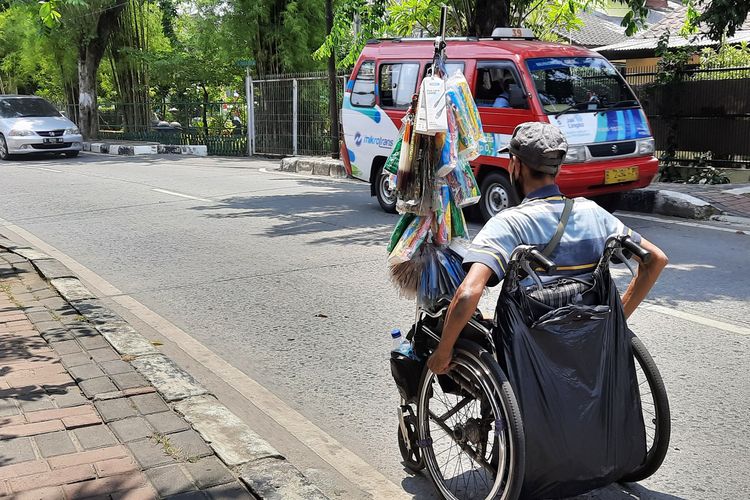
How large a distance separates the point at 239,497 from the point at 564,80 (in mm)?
7807

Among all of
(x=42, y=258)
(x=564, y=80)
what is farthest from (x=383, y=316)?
(x=564, y=80)

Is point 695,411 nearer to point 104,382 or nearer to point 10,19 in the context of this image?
point 104,382

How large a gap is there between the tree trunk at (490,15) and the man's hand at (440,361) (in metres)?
11.1

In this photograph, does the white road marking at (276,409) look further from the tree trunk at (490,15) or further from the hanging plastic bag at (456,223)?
the tree trunk at (490,15)

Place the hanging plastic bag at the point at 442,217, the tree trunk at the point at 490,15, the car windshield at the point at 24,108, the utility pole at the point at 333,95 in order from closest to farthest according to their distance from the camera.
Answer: the hanging plastic bag at the point at 442,217, the tree trunk at the point at 490,15, the utility pole at the point at 333,95, the car windshield at the point at 24,108

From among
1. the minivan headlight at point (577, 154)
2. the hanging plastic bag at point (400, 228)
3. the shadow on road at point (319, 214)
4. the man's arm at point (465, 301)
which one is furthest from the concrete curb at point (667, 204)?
the man's arm at point (465, 301)

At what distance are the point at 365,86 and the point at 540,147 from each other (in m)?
8.91

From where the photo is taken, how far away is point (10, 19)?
34094mm

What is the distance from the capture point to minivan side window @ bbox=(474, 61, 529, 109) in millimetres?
9719

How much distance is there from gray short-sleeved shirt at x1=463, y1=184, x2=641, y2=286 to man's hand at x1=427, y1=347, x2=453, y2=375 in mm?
308

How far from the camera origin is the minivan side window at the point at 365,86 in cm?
1149

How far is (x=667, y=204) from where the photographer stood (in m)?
10.7

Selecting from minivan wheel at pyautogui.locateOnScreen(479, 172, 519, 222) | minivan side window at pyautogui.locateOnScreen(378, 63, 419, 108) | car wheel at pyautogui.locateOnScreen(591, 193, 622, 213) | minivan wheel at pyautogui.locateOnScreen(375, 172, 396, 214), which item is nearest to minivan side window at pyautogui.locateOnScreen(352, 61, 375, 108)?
minivan side window at pyautogui.locateOnScreen(378, 63, 419, 108)

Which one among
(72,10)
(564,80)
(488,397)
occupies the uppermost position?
(72,10)
